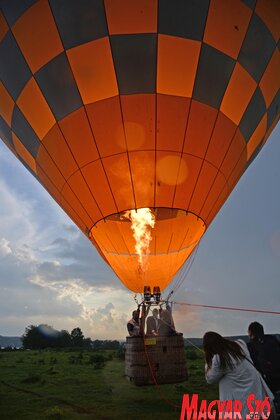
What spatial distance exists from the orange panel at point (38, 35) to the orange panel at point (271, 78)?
108 inches

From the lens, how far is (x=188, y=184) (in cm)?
494

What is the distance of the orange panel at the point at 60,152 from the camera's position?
4895 mm

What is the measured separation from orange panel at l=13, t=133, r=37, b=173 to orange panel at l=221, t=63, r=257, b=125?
2.92m

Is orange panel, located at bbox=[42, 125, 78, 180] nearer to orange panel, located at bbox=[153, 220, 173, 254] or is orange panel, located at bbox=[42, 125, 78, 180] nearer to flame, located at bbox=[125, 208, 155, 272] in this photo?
flame, located at bbox=[125, 208, 155, 272]

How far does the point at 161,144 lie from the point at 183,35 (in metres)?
1.34

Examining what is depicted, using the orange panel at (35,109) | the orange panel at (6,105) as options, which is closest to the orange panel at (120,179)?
the orange panel at (35,109)

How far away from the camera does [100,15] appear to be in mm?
4379

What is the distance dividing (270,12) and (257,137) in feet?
5.67

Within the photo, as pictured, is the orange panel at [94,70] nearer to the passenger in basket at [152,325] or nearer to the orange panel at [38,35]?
the orange panel at [38,35]

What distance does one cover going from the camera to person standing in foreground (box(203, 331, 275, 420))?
2.28 m

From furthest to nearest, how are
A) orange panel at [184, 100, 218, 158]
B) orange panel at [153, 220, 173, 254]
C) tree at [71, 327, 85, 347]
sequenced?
1. tree at [71, 327, 85, 347]
2. orange panel at [153, 220, 173, 254]
3. orange panel at [184, 100, 218, 158]

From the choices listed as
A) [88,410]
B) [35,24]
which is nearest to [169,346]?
[88,410]

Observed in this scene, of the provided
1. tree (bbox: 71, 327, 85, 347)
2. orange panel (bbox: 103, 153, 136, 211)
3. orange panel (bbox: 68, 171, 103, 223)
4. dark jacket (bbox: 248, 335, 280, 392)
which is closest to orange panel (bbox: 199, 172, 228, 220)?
orange panel (bbox: 103, 153, 136, 211)

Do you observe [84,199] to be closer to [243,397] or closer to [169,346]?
[169,346]
